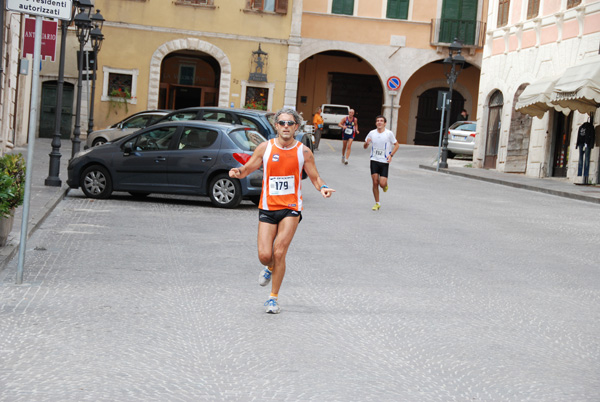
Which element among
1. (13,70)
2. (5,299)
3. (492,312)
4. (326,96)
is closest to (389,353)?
(492,312)

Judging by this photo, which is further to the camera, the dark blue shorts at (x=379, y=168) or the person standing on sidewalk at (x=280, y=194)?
the dark blue shorts at (x=379, y=168)

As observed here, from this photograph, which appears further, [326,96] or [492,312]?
[326,96]

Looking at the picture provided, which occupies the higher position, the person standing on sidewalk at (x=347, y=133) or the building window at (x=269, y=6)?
the building window at (x=269, y=6)

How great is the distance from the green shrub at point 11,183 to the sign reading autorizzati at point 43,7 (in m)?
1.78

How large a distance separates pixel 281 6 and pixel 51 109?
10.5 metres

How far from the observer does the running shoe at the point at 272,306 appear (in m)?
7.63

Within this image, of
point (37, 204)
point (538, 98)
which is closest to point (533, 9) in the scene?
point (538, 98)

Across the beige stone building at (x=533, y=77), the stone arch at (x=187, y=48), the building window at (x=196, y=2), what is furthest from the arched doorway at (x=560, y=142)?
the building window at (x=196, y=2)

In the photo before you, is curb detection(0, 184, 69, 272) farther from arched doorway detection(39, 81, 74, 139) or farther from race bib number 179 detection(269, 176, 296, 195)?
arched doorway detection(39, 81, 74, 139)

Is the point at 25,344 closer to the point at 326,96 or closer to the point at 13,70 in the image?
the point at 13,70

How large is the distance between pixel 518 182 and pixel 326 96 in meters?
25.9

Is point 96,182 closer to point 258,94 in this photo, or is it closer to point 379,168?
point 379,168

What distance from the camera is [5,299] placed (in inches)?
304

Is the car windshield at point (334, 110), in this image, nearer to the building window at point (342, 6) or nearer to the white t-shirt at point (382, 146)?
the building window at point (342, 6)
